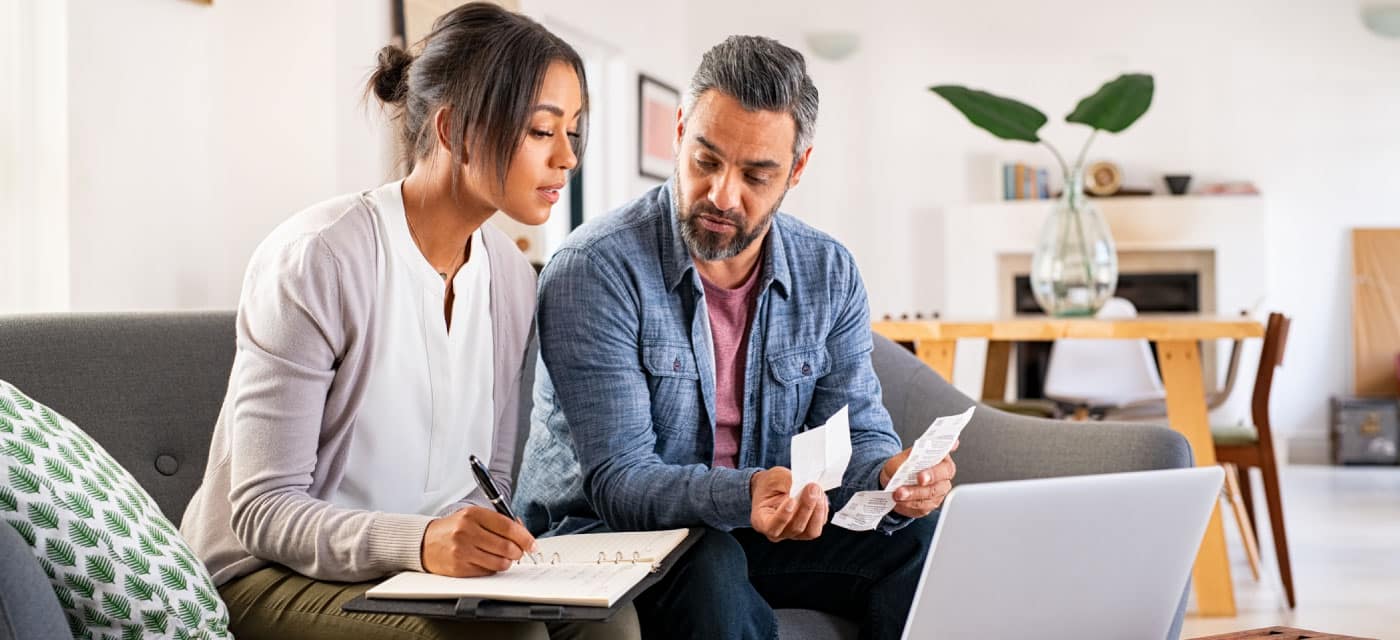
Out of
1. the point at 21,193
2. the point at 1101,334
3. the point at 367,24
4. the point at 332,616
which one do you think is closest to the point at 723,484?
the point at 332,616

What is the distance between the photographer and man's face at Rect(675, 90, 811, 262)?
1744mm

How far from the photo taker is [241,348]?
1.40 m

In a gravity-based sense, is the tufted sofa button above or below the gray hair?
below

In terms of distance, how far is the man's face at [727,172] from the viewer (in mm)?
1744

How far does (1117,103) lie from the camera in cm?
357

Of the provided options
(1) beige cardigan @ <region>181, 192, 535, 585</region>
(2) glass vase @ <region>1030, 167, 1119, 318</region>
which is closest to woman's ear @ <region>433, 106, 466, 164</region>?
(1) beige cardigan @ <region>181, 192, 535, 585</region>

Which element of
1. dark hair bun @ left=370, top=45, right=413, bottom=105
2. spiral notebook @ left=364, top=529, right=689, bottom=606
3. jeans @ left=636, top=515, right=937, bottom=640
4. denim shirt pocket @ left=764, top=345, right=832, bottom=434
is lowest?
jeans @ left=636, top=515, right=937, bottom=640

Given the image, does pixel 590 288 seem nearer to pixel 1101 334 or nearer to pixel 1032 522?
pixel 1032 522

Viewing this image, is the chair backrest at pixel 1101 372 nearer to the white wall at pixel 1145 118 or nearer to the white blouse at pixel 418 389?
the white wall at pixel 1145 118

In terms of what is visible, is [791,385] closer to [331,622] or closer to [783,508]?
[783,508]

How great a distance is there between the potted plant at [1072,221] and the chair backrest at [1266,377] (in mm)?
431

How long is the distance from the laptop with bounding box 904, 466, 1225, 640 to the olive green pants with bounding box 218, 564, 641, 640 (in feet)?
1.09

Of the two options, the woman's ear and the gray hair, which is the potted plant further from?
the woman's ear

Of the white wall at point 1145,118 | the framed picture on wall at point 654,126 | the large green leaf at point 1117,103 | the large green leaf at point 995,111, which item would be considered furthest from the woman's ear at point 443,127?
the white wall at point 1145,118
